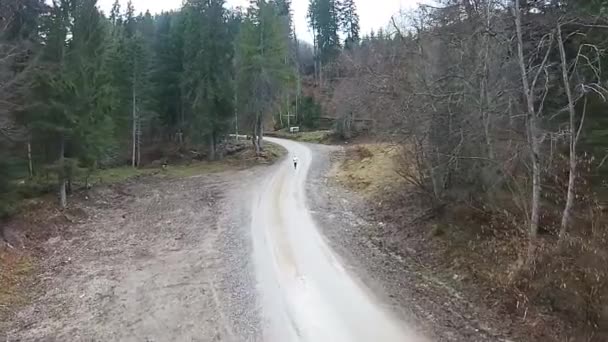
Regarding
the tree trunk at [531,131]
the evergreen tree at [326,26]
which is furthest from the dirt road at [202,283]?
the evergreen tree at [326,26]

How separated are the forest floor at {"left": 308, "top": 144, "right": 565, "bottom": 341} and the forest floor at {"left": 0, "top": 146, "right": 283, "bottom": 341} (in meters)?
3.00

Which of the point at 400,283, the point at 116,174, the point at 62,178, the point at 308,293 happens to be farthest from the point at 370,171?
the point at 308,293

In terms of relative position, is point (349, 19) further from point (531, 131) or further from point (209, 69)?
point (531, 131)

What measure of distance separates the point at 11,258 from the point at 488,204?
13.3 m

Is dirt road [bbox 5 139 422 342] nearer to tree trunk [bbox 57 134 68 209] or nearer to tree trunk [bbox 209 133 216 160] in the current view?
tree trunk [bbox 57 134 68 209]

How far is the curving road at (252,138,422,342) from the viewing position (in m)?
8.51

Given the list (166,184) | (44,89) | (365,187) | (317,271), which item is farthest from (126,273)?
(166,184)

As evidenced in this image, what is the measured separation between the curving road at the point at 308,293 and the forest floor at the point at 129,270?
476mm

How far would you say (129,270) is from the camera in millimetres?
12938

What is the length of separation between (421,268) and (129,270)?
25.0ft

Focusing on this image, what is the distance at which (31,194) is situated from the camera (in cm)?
2147

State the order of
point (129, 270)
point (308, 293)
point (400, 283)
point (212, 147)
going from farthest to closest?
1. point (212, 147)
2. point (129, 270)
3. point (400, 283)
4. point (308, 293)

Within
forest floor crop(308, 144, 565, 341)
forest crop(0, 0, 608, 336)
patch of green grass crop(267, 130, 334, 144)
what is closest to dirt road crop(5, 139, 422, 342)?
forest floor crop(308, 144, 565, 341)

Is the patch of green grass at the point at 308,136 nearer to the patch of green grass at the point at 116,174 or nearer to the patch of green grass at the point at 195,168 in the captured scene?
the patch of green grass at the point at 195,168
